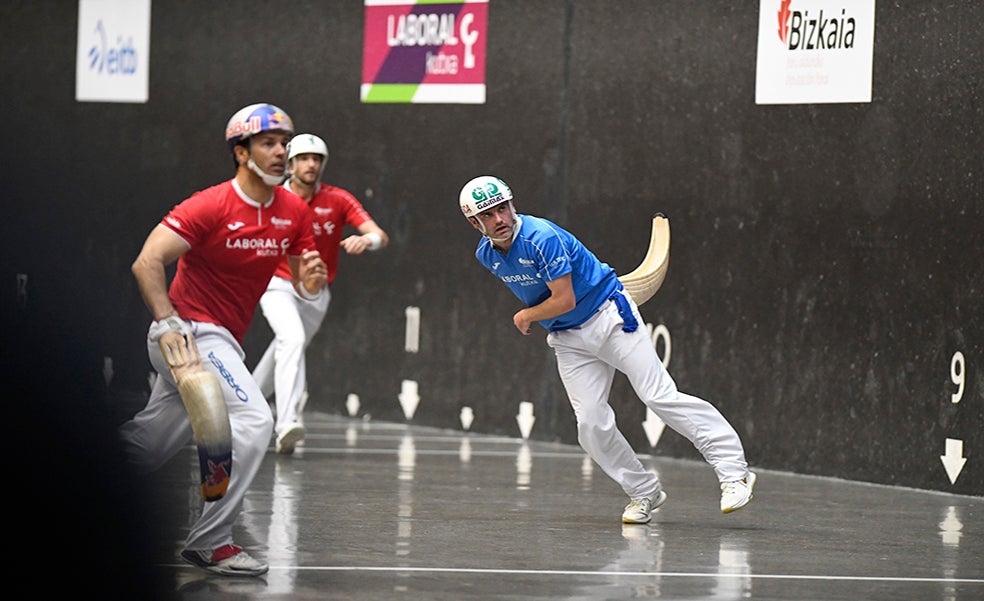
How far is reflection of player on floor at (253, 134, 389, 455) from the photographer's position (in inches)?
373

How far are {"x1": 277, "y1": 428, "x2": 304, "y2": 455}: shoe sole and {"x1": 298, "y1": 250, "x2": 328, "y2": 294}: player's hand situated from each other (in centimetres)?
318

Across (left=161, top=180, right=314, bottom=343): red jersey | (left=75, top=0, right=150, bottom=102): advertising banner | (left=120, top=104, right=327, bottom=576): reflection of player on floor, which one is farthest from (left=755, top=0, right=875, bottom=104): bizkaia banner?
(left=75, top=0, right=150, bottom=102): advertising banner

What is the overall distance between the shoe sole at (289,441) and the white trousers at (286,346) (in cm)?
4

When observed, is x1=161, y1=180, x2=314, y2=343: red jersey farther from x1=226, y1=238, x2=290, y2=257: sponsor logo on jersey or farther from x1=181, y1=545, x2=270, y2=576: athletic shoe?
x1=181, y1=545, x2=270, y2=576: athletic shoe

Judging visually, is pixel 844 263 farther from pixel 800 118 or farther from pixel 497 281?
pixel 497 281

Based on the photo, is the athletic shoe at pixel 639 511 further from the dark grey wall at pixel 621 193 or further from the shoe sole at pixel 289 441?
the shoe sole at pixel 289 441

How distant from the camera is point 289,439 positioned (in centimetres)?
941

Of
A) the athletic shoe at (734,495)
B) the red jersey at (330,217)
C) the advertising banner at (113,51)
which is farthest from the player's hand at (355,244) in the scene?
the advertising banner at (113,51)

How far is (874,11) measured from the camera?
878cm

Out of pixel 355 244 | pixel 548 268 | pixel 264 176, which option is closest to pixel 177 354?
pixel 264 176

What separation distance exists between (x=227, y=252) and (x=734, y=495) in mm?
2372

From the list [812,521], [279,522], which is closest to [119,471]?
[279,522]

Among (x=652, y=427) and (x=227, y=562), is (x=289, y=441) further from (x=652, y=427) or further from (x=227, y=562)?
(x=227, y=562)

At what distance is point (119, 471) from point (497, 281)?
883cm
